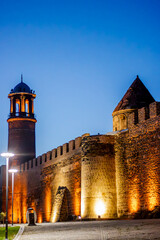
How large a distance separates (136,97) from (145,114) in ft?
17.3

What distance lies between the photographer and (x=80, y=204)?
21953mm

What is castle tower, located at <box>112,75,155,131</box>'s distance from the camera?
23531 millimetres

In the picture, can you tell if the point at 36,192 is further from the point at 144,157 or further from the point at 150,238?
the point at 150,238

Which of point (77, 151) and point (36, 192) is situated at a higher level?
point (77, 151)

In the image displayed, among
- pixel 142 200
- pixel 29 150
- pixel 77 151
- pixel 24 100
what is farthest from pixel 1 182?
pixel 142 200

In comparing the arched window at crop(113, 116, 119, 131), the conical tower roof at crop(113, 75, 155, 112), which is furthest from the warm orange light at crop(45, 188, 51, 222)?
the conical tower roof at crop(113, 75, 155, 112)

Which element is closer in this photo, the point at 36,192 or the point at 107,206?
the point at 107,206

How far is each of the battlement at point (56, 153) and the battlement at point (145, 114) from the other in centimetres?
458

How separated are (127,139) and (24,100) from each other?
1989cm

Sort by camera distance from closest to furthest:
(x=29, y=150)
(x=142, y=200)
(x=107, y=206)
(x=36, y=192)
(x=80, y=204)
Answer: (x=142, y=200) < (x=107, y=206) < (x=80, y=204) < (x=36, y=192) < (x=29, y=150)

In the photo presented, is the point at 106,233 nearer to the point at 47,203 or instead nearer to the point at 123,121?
the point at 123,121

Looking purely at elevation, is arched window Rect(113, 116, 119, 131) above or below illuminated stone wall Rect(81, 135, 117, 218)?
above

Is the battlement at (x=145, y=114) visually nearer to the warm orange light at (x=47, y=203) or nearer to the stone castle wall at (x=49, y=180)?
the stone castle wall at (x=49, y=180)

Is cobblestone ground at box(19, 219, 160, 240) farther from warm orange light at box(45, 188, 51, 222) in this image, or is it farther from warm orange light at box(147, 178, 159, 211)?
warm orange light at box(45, 188, 51, 222)
